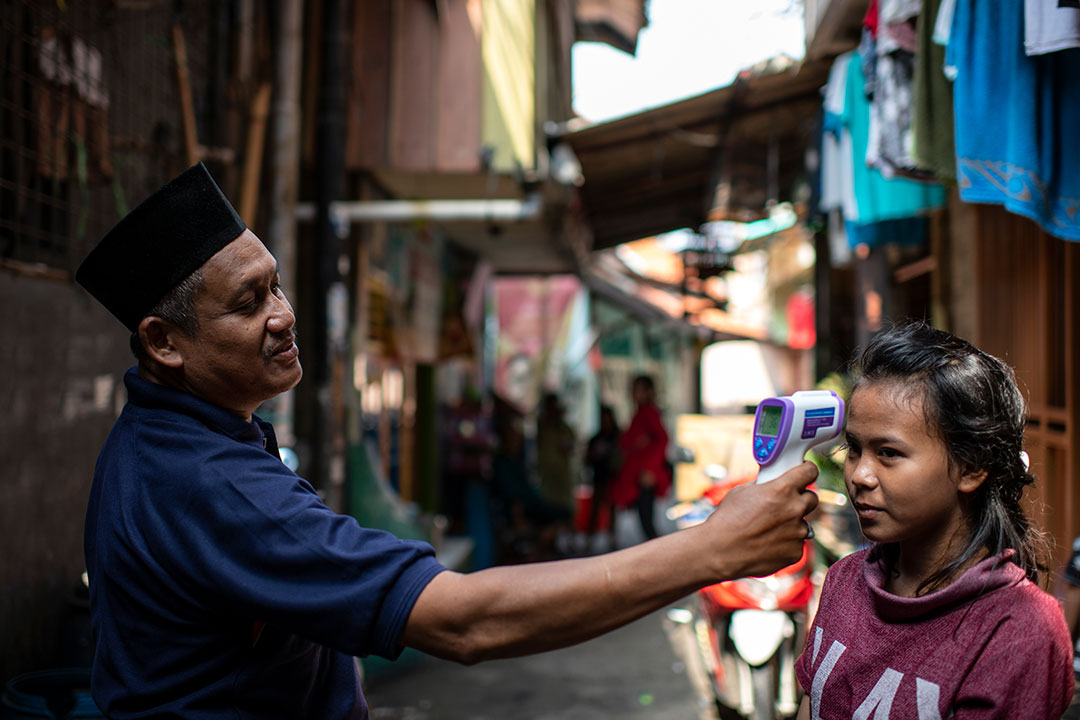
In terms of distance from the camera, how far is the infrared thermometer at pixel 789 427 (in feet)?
5.17

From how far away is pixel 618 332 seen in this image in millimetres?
21391

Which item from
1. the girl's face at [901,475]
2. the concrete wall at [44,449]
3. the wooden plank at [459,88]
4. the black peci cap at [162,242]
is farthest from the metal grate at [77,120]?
the girl's face at [901,475]

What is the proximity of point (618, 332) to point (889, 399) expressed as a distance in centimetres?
1981

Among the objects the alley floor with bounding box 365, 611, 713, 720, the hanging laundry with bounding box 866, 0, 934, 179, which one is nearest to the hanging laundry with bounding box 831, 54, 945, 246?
the hanging laundry with bounding box 866, 0, 934, 179

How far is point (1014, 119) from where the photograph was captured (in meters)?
3.03

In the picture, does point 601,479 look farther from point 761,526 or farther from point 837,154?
point 761,526

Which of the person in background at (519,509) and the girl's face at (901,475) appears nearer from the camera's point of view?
the girl's face at (901,475)

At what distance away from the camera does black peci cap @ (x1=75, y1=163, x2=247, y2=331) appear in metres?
1.55

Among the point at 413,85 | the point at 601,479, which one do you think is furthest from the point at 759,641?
the point at 601,479

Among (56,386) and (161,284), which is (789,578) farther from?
(161,284)

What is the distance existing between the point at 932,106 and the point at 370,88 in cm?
435

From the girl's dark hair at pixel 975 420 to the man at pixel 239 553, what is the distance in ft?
0.97

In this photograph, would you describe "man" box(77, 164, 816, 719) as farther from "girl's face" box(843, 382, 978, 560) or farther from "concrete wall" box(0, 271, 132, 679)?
"concrete wall" box(0, 271, 132, 679)

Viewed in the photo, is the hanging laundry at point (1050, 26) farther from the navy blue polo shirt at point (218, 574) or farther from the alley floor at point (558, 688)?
the alley floor at point (558, 688)
